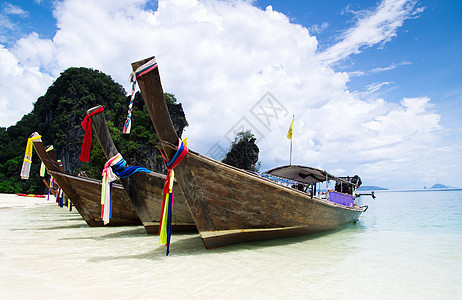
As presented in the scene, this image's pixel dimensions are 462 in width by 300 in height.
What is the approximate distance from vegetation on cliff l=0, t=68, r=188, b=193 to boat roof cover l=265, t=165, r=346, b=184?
21.2m

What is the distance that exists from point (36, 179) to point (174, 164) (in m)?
39.4

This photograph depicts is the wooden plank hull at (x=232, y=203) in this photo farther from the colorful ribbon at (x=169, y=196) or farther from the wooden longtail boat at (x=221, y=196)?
the colorful ribbon at (x=169, y=196)

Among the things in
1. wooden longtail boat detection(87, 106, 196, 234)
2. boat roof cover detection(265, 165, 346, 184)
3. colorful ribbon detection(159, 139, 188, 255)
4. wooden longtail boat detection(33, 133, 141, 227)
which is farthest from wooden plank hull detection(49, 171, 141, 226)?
boat roof cover detection(265, 165, 346, 184)

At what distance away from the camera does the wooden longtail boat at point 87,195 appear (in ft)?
23.6

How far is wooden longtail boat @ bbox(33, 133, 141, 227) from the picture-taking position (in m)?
7.18

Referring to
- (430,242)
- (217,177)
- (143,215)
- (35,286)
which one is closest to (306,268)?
(217,177)

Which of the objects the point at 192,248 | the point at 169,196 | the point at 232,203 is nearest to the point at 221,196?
the point at 232,203

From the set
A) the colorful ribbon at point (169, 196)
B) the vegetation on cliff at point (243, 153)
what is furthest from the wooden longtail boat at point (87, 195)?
the vegetation on cliff at point (243, 153)

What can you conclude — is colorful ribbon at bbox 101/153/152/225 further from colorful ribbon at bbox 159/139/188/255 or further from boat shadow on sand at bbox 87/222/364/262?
colorful ribbon at bbox 159/139/188/255

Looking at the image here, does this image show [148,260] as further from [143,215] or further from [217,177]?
[143,215]

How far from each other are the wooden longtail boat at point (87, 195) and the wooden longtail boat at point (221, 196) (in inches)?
155

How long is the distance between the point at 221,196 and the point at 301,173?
6091mm

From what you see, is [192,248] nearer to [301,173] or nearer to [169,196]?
[169,196]

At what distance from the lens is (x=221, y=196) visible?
431 cm
